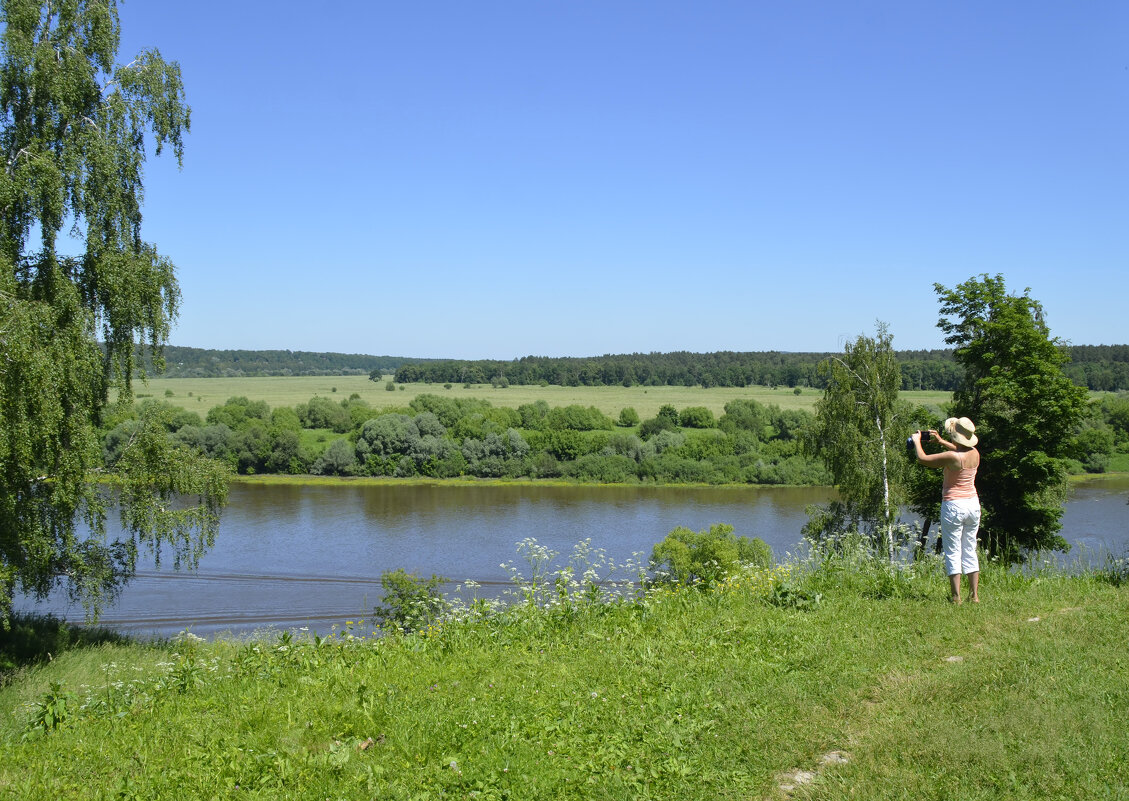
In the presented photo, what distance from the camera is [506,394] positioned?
119312 millimetres

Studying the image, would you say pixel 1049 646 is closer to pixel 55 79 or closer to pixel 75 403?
pixel 75 403

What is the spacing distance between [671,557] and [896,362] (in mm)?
9778

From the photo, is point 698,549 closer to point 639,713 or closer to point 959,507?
point 959,507

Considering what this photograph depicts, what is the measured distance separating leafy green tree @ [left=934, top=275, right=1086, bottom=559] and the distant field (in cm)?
6533

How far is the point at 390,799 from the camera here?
3506 millimetres

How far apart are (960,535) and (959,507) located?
210 mm

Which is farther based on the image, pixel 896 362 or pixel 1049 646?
pixel 896 362

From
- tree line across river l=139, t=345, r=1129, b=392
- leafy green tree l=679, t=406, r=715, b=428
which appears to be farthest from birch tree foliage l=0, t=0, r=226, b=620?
tree line across river l=139, t=345, r=1129, b=392

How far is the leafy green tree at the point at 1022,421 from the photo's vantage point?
19.0m

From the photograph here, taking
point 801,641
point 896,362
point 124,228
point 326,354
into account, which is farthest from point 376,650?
point 326,354

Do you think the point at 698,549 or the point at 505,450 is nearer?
the point at 698,549

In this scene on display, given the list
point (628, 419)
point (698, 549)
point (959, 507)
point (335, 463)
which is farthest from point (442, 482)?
point (959, 507)

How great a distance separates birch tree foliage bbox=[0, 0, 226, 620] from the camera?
36.3ft

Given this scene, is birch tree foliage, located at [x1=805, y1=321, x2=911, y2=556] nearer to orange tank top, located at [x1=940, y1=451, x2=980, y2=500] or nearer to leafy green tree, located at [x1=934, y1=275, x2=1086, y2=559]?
leafy green tree, located at [x1=934, y1=275, x2=1086, y2=559]
